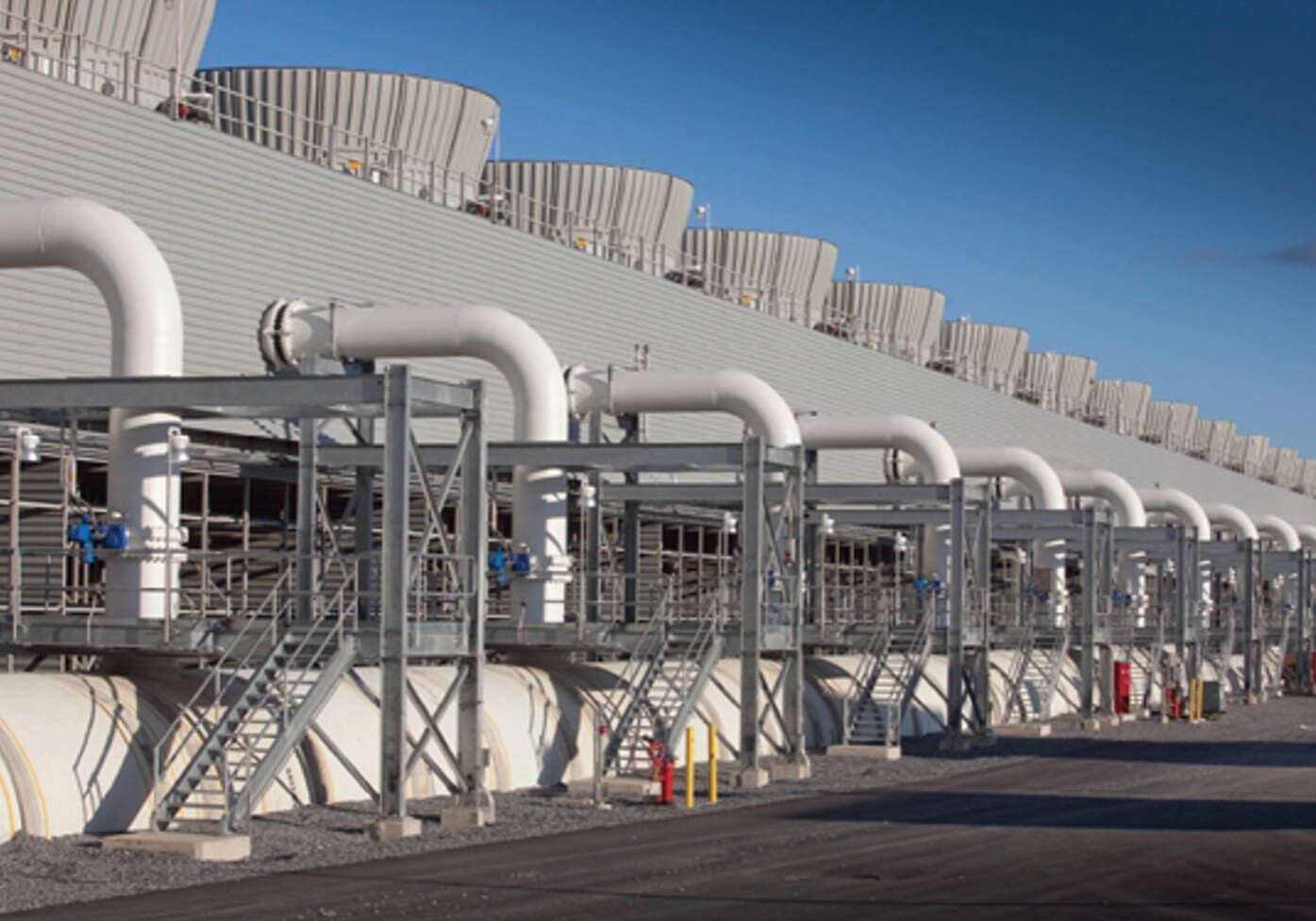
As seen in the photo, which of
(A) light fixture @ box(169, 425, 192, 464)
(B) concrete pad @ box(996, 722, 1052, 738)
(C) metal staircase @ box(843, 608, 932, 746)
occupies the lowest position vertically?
(B) concrete pad @ box(996, 722, 1052, 738)

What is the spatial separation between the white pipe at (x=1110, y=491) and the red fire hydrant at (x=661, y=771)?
34.4m

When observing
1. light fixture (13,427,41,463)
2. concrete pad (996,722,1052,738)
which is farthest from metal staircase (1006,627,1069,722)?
light fixture (13,427,41,463)

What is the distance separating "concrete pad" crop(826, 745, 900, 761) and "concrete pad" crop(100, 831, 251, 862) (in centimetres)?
1738

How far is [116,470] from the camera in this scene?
80.7 feet

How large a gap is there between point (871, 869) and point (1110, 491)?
139 ft

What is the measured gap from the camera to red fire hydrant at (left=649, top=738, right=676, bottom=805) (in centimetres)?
2688

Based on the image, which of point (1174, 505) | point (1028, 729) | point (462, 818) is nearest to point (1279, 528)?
point (1174, 505)

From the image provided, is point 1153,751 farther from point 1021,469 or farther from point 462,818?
point 462,818

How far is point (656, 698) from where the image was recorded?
32.9 m

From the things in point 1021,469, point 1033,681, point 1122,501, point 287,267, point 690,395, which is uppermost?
point 287,267

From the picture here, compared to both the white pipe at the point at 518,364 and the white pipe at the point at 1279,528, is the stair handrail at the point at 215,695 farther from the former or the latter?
the white pipe at the point at 1279,528

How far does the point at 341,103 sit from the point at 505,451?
602 inches

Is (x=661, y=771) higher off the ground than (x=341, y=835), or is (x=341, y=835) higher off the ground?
(x=661, y=771)

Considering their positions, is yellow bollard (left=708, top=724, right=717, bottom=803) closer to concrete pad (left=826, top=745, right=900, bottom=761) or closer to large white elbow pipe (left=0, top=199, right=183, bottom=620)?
large white elbow pipe (left=0, top=199, right=183, bottom=620)
